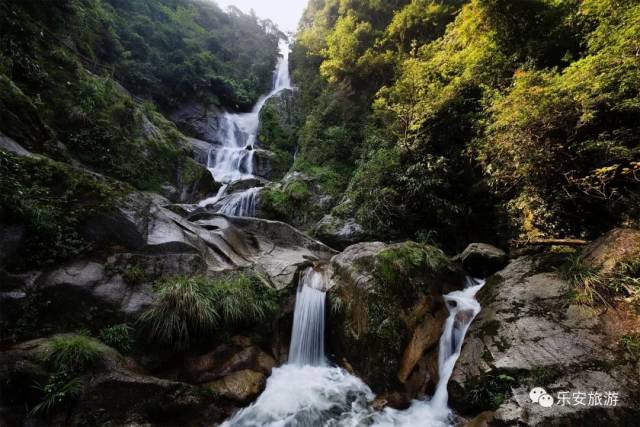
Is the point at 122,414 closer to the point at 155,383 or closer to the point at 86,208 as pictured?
the point at 155,383

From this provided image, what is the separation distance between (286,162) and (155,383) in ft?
53.2

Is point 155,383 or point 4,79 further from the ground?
point 4,79

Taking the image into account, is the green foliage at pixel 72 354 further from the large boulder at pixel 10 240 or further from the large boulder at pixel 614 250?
the large boulder at pixel 614 250

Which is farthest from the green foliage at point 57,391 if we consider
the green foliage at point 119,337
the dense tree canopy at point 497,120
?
the dense tree canopy at point 497,120

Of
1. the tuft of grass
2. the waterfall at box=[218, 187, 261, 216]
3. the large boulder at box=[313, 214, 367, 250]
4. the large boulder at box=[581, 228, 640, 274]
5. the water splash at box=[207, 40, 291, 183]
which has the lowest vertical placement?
the tuft of grass

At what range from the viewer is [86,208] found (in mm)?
5203

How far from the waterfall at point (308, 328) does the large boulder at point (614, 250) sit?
17.5 ft

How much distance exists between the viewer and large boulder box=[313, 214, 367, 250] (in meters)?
10.2

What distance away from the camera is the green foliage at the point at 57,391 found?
3447mm

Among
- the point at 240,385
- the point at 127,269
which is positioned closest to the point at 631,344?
the point at 240,385

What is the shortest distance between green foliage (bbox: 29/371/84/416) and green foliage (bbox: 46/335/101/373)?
0.09 m

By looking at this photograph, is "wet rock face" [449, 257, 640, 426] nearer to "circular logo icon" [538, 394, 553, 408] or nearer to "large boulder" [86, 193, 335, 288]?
"circular logo icon" [538, 394, 553, 408]

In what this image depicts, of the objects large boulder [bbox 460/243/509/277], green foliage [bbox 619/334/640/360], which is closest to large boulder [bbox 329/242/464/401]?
large boulder [bbox 460/243/509/277]

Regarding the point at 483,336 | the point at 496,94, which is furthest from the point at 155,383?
the point at 496,94
